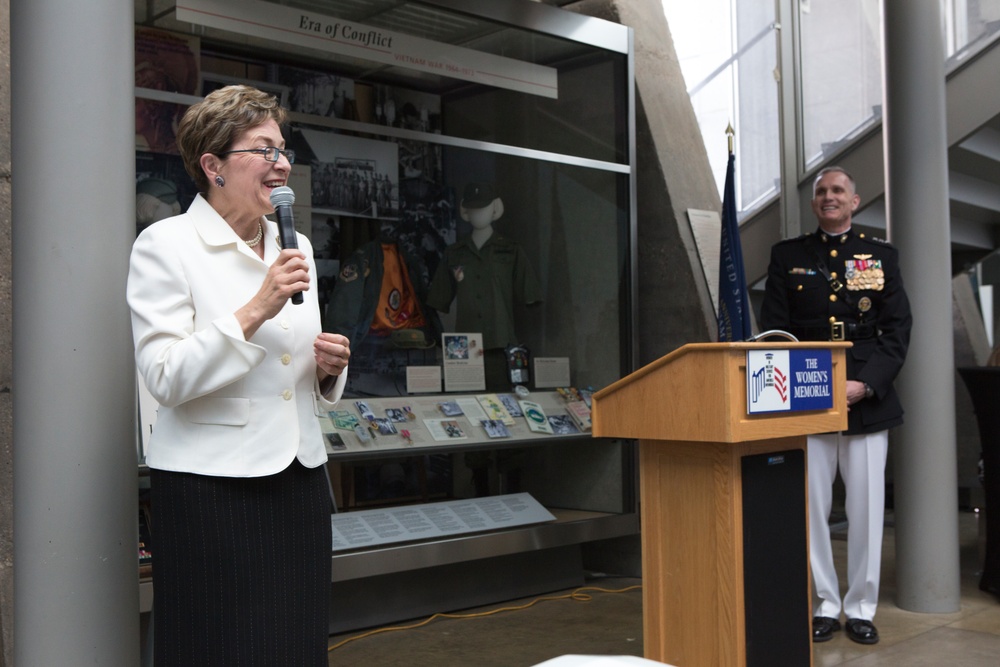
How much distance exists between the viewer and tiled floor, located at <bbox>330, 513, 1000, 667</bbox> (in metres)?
3.82

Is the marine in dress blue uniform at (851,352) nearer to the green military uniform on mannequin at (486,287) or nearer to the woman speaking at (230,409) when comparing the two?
the green military uniform on mannequin at (486,287)

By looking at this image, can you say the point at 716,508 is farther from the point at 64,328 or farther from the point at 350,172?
the point at 350,172

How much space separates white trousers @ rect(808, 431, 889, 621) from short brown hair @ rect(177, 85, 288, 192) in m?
2.87

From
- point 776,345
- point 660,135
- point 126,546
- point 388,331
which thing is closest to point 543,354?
point 388,331

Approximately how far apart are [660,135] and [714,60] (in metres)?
1.16

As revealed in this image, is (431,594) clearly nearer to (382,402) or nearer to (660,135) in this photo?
(382,402)

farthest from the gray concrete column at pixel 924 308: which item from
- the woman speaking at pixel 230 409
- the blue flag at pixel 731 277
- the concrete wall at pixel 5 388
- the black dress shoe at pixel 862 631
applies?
the concrete wall at pixel 5 388

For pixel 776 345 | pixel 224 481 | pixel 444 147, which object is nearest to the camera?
pixel 224 481

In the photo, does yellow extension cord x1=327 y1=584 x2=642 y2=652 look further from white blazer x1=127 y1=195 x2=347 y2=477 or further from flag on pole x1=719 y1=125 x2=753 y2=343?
white blazer x1=127 y1=195 x2=347 y2=477

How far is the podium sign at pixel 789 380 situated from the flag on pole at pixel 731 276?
188cm

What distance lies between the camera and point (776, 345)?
2.92 metres

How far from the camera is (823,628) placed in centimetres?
402

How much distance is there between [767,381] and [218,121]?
166cm

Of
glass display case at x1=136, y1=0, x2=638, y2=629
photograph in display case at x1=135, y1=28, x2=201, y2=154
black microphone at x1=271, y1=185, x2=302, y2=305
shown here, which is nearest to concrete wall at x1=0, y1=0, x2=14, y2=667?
photograph in display case at x1=135, y1=28, x2=201, y2=154
